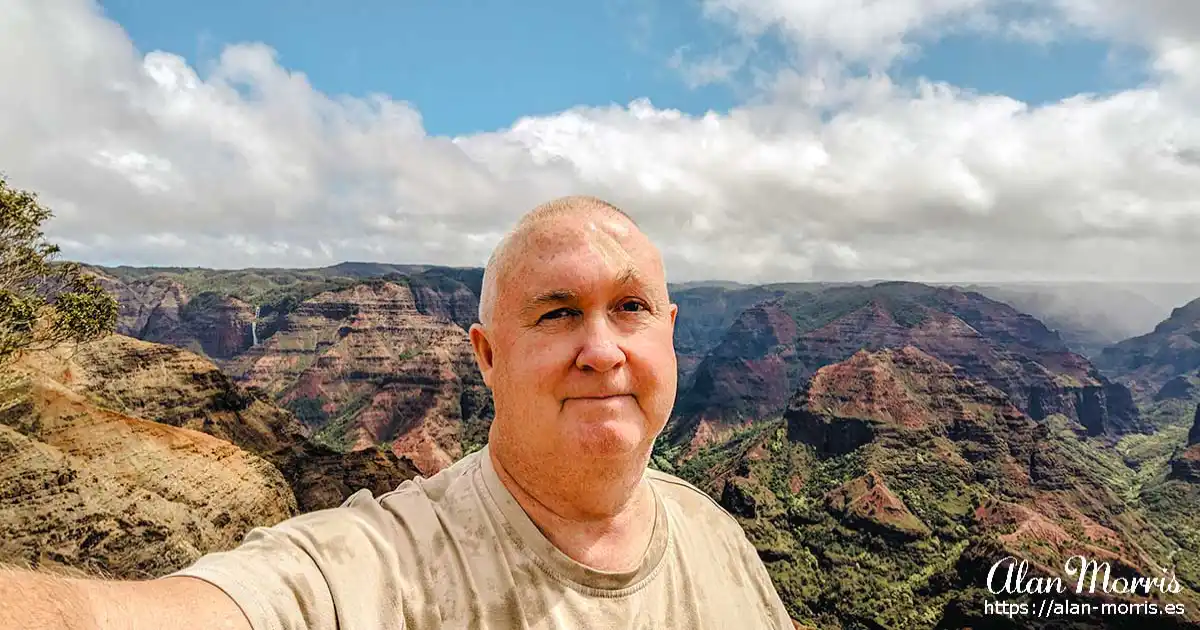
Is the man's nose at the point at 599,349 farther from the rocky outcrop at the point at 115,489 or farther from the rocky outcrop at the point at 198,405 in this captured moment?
the rocky outcrop at the point at 198,405

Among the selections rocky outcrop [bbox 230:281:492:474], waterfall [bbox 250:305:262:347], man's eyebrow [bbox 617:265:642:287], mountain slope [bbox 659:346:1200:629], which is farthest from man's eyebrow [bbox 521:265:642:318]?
waterfall [bbox 250:305:262:347]

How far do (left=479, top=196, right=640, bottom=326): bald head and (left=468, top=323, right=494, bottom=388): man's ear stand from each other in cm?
4

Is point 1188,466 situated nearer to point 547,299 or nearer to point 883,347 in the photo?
point 883,347

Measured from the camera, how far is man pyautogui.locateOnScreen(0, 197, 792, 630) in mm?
1586

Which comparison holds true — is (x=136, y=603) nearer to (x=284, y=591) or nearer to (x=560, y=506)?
(x=284, y=591)

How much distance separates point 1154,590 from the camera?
38438 mm

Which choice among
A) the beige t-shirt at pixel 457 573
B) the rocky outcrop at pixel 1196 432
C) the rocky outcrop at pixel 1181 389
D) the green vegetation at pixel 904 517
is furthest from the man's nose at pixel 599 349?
the rocky outcrop at pixel 1181 389

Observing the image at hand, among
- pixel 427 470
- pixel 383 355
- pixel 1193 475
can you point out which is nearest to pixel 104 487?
pixel 427 470

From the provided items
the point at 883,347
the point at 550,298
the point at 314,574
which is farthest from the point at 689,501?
the point at 883,347

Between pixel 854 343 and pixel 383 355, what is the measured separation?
111 m

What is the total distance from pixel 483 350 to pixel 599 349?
55cm

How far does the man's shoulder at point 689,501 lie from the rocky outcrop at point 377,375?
7216 centimetres

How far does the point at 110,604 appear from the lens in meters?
1.21

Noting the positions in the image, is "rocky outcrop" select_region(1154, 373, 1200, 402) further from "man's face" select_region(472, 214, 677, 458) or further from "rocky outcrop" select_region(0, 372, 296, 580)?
"man's face" select_region(472, 214, 677, 458)
